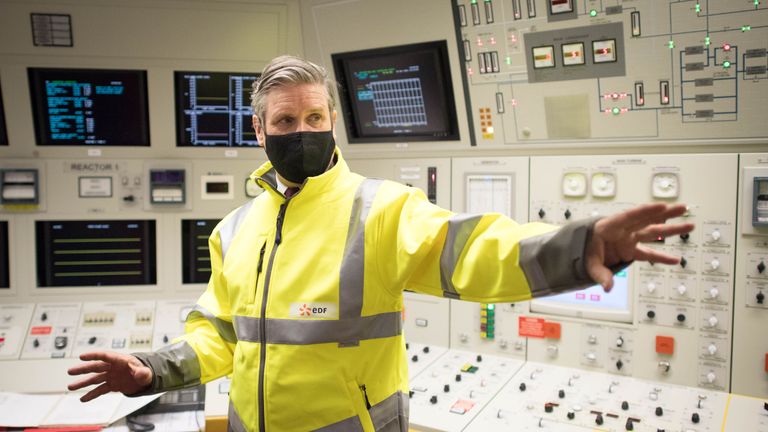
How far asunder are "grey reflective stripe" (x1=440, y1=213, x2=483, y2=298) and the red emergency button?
5.31ft

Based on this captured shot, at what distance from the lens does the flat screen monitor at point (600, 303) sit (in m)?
2.62

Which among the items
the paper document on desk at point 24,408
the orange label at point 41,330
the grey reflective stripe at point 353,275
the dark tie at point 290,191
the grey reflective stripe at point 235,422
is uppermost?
the dark tie at point 290,191

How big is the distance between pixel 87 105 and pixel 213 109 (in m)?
0.68

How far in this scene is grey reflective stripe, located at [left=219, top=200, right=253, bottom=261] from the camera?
176cm

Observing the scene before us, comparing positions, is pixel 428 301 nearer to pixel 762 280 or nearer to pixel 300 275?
pixel 762 280

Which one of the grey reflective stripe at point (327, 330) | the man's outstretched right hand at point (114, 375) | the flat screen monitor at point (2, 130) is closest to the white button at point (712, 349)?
the grey reflective stripe at point (327, 330)

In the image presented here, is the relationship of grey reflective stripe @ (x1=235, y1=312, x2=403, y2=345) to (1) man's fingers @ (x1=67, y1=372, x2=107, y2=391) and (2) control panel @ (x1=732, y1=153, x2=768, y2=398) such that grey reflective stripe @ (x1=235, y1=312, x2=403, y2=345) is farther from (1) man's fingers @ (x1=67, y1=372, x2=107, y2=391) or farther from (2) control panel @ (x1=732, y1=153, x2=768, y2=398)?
(2) control panel @ (x1=732, y1=153, x2=768, y2=398)

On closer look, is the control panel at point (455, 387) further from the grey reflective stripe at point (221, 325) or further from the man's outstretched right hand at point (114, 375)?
the man's outstretched right hand at point (114, 375)

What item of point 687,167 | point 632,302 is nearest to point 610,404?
point 632,302

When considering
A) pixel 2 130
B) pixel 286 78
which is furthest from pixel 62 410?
pixel 286 78

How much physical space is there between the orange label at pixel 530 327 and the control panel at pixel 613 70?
82cm

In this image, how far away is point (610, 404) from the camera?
234 centimetres

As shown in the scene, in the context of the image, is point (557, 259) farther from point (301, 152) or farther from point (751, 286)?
point (751, 286)

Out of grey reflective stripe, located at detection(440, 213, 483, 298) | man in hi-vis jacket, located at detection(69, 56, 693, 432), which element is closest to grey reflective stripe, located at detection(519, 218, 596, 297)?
man in hi-vis jacket, located at detection(69, 56, 693, 432)
